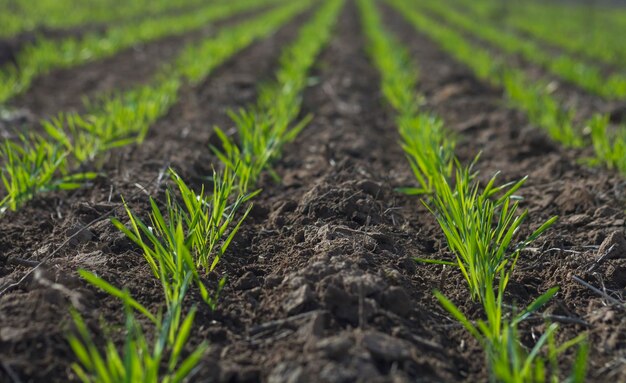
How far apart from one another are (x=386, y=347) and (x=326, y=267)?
1.42 feet

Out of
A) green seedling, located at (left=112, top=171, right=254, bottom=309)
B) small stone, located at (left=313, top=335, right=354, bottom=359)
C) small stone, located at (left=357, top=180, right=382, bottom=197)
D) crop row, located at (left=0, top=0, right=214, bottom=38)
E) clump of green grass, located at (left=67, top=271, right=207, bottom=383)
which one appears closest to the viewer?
clump of green grass, located at (left=67, top=271, right=207, bottom=383)

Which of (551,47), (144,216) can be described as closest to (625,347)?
(144,216)

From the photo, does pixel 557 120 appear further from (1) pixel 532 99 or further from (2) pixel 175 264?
(2) pixel 175 264

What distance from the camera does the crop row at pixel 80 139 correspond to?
2.69 metres

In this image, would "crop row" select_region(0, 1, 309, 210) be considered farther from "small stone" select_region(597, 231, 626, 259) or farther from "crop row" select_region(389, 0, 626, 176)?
"crop row" select_region(389, 0, 626, 176)

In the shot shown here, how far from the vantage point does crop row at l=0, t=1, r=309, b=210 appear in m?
2.69

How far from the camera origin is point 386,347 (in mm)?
1580

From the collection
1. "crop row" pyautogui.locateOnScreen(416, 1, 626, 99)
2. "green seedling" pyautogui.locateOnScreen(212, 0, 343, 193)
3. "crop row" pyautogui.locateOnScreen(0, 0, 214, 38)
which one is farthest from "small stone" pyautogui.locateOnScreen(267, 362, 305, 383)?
"crop row" pyautogui.locateOnScreen(0, 0, 214, 38)

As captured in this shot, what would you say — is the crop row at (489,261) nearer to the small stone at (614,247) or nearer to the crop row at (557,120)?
the small stone at (614,247)

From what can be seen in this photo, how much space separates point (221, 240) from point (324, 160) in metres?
1.19

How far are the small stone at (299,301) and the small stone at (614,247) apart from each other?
45.4 inches

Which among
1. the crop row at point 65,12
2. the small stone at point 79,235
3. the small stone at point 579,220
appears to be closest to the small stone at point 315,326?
the small stone at point 79,235

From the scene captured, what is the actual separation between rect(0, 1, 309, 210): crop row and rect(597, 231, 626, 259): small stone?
2.26 m

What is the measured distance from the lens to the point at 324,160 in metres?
3.43
